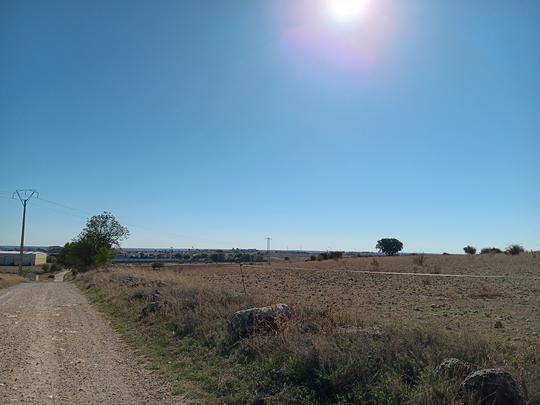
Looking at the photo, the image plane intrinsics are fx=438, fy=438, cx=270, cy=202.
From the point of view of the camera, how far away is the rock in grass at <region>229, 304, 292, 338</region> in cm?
990

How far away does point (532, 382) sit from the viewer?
229 inches

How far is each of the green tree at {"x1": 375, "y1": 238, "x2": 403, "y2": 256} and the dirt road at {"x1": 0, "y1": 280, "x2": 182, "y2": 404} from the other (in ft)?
433

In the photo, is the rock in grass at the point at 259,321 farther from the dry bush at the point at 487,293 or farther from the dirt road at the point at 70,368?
the dry bush at the point at 487,293

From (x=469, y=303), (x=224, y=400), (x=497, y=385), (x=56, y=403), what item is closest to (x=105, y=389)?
(x=56, y=403)

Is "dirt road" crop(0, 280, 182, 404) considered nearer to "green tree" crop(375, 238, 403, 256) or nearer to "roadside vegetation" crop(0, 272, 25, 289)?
"roadside vegetation" crop(0, 272, 25, 289)

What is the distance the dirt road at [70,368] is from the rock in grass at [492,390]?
436 cm

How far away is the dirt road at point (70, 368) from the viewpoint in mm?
7117

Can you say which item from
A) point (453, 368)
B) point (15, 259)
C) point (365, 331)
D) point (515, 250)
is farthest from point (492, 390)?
point (15, 259)

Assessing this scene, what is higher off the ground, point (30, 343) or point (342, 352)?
point (342, 352)

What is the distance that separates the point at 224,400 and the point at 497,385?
3968 mm

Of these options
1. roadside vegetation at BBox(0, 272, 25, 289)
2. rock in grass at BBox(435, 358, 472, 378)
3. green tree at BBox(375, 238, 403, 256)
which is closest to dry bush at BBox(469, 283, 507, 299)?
rock in grass at BBox(435, 358, 472, 378)

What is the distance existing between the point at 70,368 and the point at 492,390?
770cm

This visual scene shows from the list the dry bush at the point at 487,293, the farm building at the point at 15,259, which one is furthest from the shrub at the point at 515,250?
the farm building at the point at 15,259

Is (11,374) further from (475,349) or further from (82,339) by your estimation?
(475,349)
